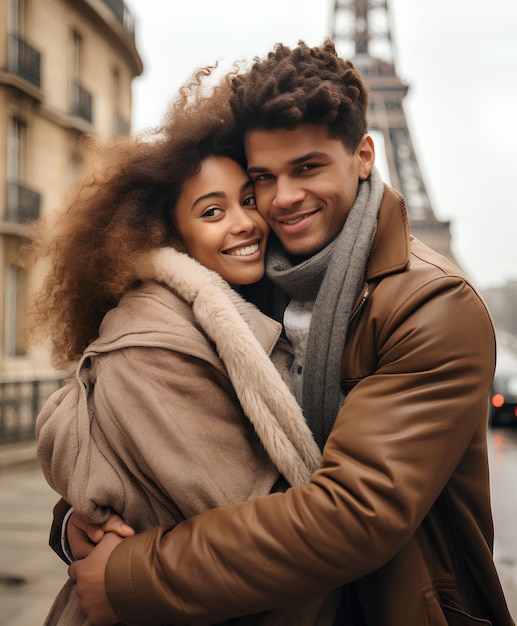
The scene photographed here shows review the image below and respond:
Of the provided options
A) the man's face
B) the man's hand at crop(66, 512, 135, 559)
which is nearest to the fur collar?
the man's face

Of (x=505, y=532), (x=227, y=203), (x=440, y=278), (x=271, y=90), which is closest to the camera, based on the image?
(x=440, y=278)

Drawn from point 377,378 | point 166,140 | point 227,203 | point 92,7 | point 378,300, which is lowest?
point 377,378

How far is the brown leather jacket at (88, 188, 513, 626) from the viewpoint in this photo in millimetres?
1469

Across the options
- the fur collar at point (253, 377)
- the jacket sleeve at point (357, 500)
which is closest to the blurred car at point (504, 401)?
the fur collar at point (253, 377)

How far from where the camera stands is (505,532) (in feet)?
19.8

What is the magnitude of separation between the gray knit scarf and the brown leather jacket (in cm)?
7

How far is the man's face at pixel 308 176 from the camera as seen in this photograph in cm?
191

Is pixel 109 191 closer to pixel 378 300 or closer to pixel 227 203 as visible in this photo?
pixel 227 203

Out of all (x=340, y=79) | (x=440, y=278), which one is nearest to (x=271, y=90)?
(x=340, y=79)

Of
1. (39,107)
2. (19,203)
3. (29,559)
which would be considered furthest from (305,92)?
(39,107)

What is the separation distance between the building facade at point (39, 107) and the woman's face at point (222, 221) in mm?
9671

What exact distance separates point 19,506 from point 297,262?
560 centimetres

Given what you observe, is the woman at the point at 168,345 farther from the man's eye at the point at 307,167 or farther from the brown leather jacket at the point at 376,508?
the man's eye at the point at 307,167

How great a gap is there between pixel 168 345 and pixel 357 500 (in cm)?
67
